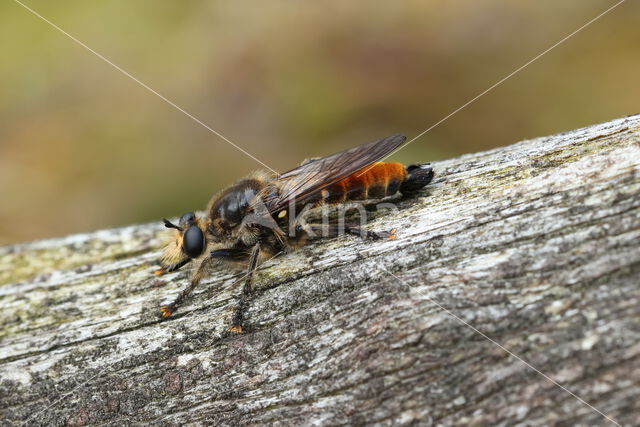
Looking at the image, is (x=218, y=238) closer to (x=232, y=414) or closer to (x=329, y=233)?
(x=329, y=233)

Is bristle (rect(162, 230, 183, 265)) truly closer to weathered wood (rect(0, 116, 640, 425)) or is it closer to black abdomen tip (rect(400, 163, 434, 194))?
weathered wood (rect(0, 116, 640, 425))

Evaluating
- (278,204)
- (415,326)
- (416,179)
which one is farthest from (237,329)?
(416,179)

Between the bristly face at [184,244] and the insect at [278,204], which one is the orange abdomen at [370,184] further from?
the bristly face at [184,244]

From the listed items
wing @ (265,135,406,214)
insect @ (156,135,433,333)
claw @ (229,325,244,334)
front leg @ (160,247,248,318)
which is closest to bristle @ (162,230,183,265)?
insect @ (156,135,433,333)

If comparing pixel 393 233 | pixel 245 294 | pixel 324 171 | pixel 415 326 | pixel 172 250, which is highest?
pixel 324 171

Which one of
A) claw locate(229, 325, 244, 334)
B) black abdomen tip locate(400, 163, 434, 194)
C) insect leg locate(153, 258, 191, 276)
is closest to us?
claw locate(229, 325, 244, 334)

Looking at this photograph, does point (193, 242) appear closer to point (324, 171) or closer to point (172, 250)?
point (172, 250)

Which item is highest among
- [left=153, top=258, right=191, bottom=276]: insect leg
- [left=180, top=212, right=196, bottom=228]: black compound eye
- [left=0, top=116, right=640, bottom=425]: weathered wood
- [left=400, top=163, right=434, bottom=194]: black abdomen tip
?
[left=180, top=212, right=196, bottom=228]: black compound eye
